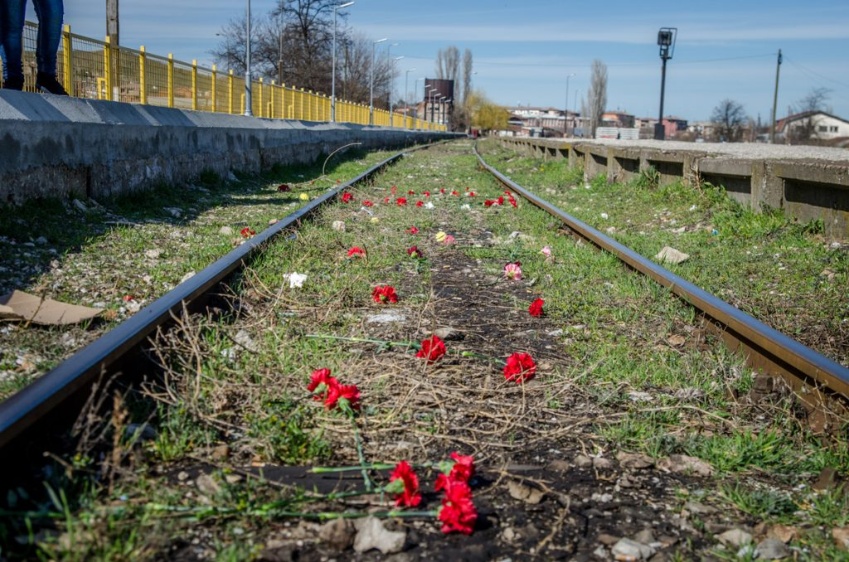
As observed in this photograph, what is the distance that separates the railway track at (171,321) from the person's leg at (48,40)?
180 inches

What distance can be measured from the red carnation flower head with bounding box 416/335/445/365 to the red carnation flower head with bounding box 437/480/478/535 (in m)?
1.46

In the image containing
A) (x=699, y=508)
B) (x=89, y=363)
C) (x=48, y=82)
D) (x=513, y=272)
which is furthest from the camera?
(x=48, y=82)

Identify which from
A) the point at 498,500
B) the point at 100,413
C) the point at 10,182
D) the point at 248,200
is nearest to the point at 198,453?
the point at 100,413

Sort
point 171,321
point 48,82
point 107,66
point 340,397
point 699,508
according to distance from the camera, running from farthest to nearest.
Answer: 1. point 107,66
2. point 48,82
3. point 171,321
4. point 340,397
5. point 699,508

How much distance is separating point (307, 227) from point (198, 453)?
547 cm

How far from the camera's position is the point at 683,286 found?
17.7 feet

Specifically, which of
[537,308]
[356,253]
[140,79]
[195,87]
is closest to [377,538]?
[537,308]

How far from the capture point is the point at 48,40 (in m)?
9.12

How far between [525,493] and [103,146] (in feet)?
24.1

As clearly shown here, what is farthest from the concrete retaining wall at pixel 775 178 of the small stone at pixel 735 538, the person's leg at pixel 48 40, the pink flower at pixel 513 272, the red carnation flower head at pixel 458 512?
the person's leg at pixel 48 40

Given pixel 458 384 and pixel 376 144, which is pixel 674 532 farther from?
pixel 376 144

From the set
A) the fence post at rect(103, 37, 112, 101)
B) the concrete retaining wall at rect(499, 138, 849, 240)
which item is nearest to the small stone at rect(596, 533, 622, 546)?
the concrete retaining wall at rect(499, 138, 849, 240)

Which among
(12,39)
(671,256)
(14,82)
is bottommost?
(671,256)

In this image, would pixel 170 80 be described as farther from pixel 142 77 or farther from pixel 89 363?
pixel 89 363
